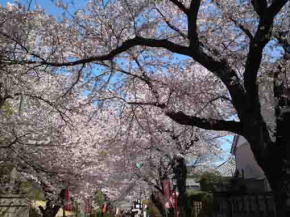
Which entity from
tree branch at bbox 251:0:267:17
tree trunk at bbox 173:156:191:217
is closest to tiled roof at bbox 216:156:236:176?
tree trunk at bbox 173:156:191:217

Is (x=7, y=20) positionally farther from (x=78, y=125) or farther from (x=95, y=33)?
(x=78, y=125)

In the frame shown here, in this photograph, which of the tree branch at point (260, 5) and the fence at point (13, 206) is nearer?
the tree branch at point (260, 5)

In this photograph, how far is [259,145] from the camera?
753 centimetres

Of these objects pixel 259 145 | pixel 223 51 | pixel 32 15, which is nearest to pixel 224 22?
pixel 223 51

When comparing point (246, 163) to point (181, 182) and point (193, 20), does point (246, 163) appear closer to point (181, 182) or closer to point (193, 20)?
point (181, 182)

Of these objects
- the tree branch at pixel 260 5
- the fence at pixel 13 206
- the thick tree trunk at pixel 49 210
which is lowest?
the thick tree trunk at pixel 49 210

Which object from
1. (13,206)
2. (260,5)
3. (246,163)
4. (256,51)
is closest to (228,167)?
(246,163)

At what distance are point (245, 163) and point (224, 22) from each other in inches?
578

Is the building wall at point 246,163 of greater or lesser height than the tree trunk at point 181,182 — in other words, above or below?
above

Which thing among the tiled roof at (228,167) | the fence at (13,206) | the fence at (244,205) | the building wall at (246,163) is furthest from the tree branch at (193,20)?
the tiled roof at (228,167)

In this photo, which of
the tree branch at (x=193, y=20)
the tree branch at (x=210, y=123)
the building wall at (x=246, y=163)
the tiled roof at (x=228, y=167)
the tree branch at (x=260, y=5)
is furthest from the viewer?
the tiled roof at (x=228, y=167)

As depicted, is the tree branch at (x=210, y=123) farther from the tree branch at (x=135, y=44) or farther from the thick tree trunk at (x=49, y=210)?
the thick tree trunk at (x=49, y=210)

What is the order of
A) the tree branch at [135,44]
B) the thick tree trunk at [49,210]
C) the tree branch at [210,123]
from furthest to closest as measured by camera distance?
1. the thick tree trunk at [49,210]
2. the tree branch at [210,123]
3. the tree branch at [135,44]

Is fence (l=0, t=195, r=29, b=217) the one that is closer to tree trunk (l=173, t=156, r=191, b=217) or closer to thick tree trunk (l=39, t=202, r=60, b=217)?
thick tree trunk (l=39, t=202, r=60, b=217)
